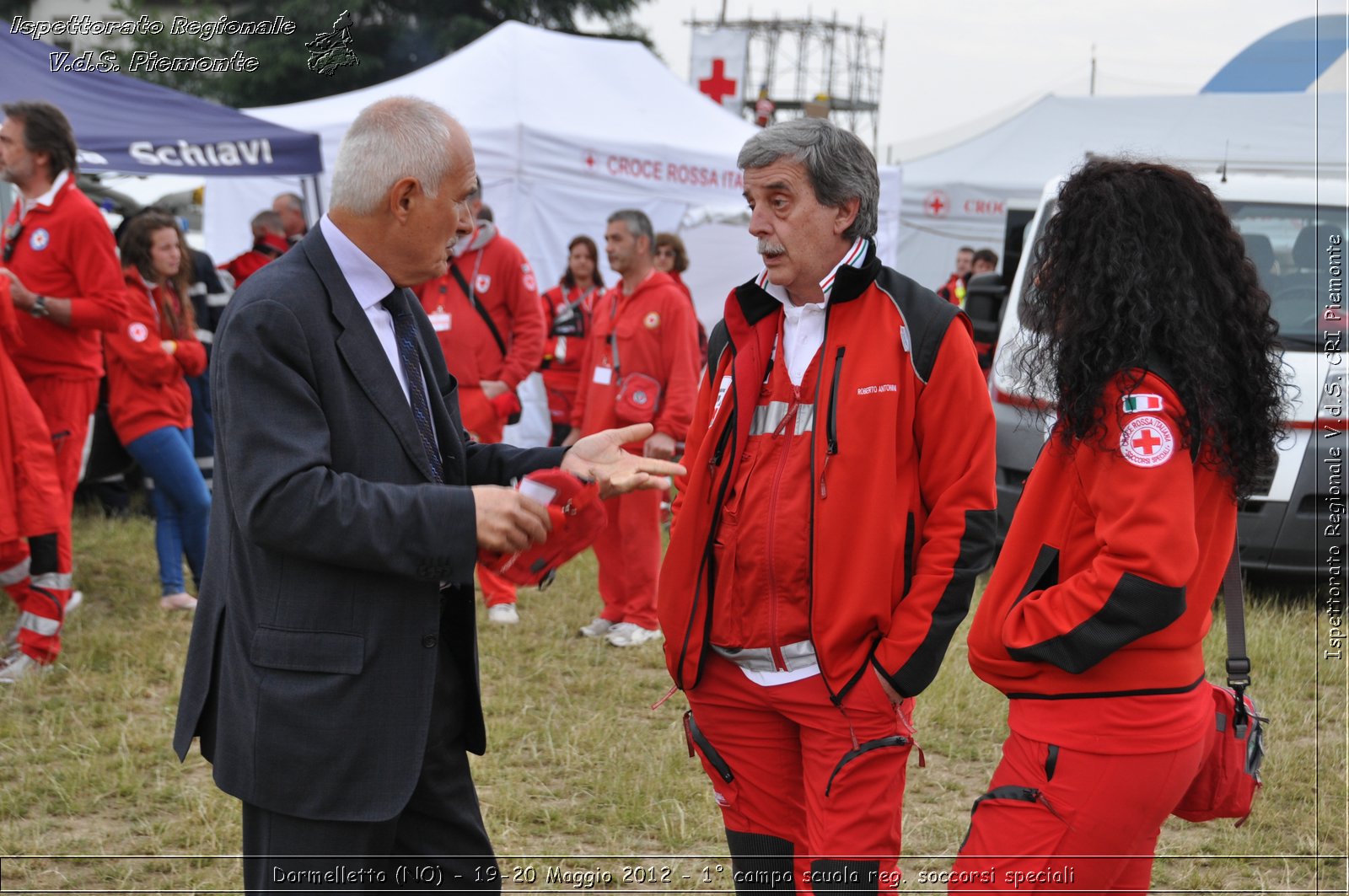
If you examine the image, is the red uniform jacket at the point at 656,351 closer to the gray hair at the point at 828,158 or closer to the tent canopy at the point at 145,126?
the tent canopy at the point at 145,126

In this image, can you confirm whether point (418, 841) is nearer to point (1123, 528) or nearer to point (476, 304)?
point (1123, 528)

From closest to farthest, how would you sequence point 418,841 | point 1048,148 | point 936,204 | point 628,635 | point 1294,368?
1. point 418,841
2. point 1294,368
3. point 628,635
4. point 1048,148
5. point 936,204

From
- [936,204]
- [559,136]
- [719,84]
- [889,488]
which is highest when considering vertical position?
[719,84]

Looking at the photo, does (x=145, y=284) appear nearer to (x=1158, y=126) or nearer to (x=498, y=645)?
(x=498, y=645)

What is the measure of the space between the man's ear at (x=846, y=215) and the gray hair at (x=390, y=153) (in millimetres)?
972

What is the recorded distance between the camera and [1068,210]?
242 centimetres

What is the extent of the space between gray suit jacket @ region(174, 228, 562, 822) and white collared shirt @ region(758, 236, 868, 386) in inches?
38.3

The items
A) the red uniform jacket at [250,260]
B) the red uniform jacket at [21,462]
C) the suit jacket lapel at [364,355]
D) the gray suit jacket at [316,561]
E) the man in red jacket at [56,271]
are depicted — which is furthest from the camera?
the red uniform jacket at [250,260]

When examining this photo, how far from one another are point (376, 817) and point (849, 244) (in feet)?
5.29

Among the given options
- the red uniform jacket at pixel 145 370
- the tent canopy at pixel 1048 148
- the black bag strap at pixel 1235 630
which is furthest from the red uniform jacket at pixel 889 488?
the tent canopy at pixel 1048 148

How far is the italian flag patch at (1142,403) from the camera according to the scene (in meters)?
2.21

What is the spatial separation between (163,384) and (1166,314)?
5380 millimetres

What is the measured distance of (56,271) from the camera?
18.6 feet

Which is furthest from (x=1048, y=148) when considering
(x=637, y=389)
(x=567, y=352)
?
(x=637, y=389)
